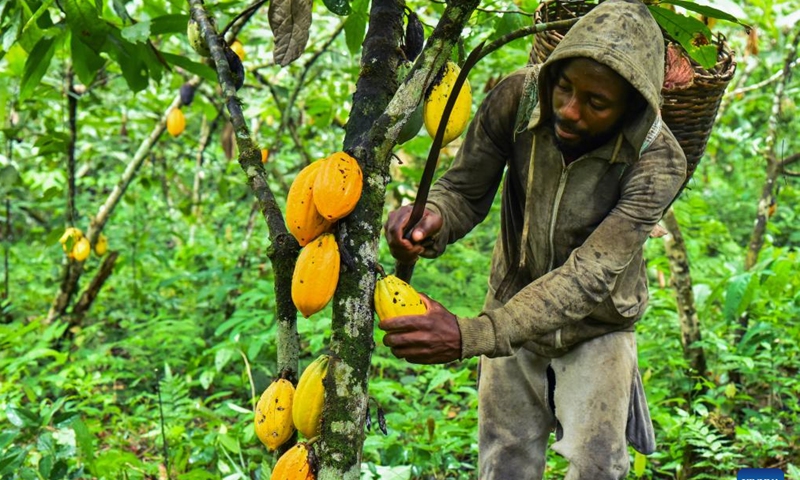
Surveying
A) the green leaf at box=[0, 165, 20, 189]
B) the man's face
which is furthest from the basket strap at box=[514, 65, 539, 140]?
the green leaf at box=[0, 165, 20, 189]

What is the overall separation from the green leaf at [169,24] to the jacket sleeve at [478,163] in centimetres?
103

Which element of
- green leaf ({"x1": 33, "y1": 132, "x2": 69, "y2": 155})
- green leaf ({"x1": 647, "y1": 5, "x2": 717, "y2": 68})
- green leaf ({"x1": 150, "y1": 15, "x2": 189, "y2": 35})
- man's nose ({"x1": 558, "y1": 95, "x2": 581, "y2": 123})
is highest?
green leaf ({"x1": 150, "y1": 15, "x2": 189, "y2": 35})

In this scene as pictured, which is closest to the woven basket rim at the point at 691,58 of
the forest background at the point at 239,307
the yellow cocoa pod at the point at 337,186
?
the forest background at the point at 239,307


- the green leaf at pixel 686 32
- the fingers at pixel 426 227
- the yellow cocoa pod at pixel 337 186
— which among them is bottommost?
the fingers at pixel 426 227

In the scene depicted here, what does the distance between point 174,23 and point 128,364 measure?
2122 mm

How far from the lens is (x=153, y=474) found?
111 inches

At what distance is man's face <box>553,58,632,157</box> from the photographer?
1746mm

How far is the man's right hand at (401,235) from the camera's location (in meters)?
1.89

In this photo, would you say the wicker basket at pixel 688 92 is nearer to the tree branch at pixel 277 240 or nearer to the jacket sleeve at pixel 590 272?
the jacket sleeve at pixel 590 272

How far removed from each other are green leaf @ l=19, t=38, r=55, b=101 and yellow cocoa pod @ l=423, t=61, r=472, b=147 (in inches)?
52.5

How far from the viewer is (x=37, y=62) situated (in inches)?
92.0

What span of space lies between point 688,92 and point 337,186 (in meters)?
1.19

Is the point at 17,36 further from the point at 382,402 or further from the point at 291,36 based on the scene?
the point at 382,402

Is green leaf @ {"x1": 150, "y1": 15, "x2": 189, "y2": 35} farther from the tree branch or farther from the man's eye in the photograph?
the man's eye
